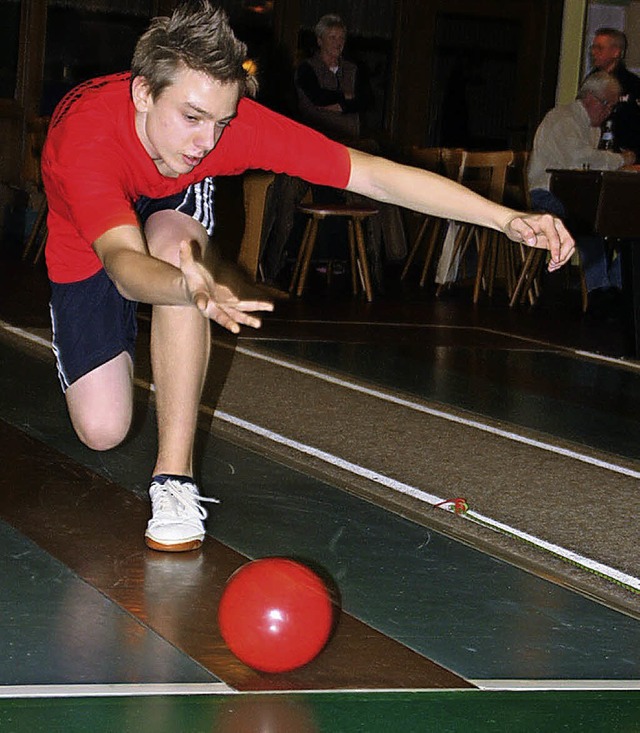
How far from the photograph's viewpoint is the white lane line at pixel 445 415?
401cm

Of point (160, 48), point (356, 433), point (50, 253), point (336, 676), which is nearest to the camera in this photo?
point (336, 676)

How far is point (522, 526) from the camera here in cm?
319

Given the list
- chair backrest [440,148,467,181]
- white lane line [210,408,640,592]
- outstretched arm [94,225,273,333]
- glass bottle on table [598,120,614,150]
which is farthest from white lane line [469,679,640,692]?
chair backrest [440,148,467,181]

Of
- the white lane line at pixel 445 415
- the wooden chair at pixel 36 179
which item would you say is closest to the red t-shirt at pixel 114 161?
the white lane line at pixel 445 415

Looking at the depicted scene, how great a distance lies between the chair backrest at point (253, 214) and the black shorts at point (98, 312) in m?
5.42

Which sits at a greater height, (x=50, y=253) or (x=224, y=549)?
(x=50, y=253)

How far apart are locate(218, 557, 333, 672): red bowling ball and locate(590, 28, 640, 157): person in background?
702cm

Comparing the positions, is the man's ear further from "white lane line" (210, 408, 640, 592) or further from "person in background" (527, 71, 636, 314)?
"person in background" (527, 71, 636, 314)

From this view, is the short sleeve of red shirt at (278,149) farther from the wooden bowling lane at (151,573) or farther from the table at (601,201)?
the table at (601,201)

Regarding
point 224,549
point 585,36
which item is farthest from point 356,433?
point 585,36

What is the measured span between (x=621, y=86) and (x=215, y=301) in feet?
23.9

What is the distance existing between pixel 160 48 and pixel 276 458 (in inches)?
60.4

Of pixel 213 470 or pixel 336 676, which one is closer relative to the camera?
pixel 336 676

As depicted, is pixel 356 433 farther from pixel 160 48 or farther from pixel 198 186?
pixel 160 48
